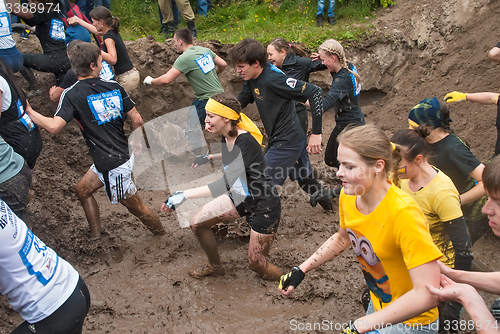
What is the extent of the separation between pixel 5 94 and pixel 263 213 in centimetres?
220

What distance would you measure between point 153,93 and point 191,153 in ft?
4.44

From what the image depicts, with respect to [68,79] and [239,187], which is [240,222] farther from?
[68,79]

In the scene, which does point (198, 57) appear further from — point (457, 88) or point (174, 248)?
point (457, 88)

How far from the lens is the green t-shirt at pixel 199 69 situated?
4.96 metres

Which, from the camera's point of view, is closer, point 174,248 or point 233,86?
point 174,248

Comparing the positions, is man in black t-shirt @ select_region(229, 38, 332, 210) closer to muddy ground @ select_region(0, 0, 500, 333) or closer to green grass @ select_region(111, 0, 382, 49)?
muddy ground @ select_region(0, 0, 500, 333)

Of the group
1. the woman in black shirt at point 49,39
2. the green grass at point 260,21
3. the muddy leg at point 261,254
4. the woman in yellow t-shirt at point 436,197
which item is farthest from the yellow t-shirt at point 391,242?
the green grass at point 260,21

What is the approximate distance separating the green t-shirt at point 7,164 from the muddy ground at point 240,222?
128cm

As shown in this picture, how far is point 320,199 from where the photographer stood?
14.8 feet

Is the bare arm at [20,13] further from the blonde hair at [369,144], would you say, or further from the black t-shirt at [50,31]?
the blonde hair at [369,144]

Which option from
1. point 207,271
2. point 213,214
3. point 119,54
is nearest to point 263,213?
point 213,214

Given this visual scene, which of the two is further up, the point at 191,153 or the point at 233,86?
the point at 233,86

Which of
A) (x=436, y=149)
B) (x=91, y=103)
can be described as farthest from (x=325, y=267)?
(x=91, y=103)

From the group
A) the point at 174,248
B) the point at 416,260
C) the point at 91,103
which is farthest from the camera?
the point at 174,248
